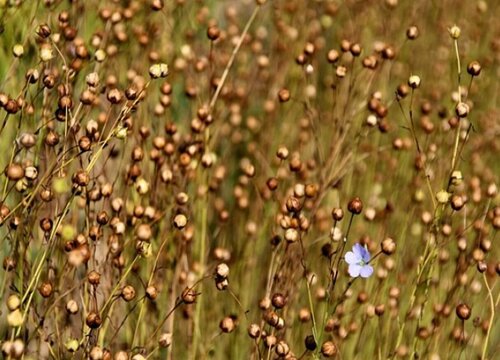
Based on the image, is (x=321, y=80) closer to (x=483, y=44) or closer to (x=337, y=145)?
(x=483, y=44)

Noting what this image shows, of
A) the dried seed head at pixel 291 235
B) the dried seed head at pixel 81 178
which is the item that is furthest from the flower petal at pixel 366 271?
the dried seed head at pixel 81 178

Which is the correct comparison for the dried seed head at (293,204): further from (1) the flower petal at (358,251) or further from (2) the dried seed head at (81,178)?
(2) the dried seed head at (81,178)

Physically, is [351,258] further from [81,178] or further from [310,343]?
[81,178]

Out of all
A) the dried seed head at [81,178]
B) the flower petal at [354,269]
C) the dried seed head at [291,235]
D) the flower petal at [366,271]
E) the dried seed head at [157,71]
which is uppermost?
→ the dried seed head at [157,71]

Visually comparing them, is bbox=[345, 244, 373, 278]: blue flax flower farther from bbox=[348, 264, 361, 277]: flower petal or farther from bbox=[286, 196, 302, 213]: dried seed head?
bbox=[286, 196, 302, 213]: dried seed head

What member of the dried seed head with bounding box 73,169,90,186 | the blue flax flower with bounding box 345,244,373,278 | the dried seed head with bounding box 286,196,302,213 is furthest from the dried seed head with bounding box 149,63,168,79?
the blue flax flower with bounding box 345,244,373,278

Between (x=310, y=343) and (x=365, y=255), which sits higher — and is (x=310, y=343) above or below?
below

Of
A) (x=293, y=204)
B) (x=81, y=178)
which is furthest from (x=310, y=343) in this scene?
(x=81, y=178)

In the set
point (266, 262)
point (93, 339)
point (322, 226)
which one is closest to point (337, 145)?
point (322, 226)

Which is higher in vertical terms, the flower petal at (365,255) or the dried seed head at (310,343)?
the flower petal at (365,255)

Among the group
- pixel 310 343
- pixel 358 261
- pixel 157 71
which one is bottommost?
pixel 310 343
